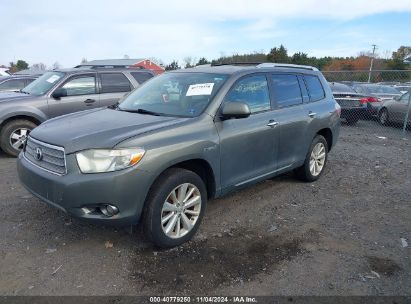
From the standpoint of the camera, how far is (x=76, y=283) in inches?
123

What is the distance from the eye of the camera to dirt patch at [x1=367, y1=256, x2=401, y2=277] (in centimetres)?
344

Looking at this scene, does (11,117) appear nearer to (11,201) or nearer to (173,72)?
(11,201)

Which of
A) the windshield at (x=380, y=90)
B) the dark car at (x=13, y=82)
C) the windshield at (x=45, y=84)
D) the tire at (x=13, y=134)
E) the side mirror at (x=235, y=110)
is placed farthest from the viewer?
the windshield at (x=380, y=90)

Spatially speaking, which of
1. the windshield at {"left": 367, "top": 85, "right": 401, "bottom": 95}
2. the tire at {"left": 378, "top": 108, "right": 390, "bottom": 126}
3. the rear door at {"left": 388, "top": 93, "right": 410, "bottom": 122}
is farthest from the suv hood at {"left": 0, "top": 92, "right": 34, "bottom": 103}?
the windshield at {"left": 367, "top": 85, "right": 401, "bottom": 95}

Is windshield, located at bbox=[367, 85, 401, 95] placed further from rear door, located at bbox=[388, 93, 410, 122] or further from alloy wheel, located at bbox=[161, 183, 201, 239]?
alloy wheel, located at bbox=[161, 183, 201, 239]

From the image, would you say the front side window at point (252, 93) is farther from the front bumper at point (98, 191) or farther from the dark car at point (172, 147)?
the front bumper at point (98, 191)

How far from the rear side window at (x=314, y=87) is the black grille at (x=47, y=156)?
378cm

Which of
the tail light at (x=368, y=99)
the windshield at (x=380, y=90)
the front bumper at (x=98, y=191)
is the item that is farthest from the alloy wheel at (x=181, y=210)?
the windshield at (x=380, y=90)

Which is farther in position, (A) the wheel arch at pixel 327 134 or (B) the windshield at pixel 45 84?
(B) the windshield at pixel 45 84

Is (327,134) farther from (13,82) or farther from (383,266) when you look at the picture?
(13,82)

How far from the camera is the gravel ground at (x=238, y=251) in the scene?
314 centimetres

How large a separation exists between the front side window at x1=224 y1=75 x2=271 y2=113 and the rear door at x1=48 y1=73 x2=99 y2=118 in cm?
427

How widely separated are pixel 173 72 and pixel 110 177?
2.27 metres

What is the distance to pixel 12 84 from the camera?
39.3 feet
